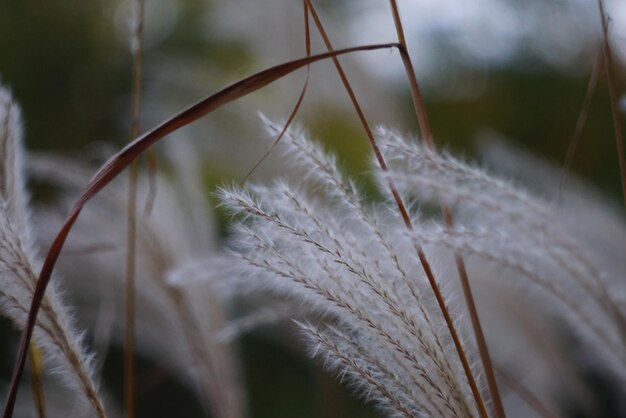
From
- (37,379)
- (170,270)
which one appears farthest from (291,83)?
(37,379)

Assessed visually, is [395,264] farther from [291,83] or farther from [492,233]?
[291,83]

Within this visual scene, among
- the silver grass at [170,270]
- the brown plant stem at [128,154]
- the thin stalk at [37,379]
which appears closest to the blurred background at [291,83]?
the silver grass at [170,270]

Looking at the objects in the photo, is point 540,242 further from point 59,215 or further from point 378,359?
point 59,215

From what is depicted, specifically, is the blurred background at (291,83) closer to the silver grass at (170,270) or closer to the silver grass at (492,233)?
the silver grass at (170,270)

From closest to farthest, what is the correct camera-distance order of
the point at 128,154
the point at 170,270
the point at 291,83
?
the point at 128,154
the point at 170,270
the point at 291,83

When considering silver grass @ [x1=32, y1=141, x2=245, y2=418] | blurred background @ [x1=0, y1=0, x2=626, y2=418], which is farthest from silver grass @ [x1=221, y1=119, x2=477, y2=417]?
blurred background @ [x1=0, y1=0, x2=626, y2=418]

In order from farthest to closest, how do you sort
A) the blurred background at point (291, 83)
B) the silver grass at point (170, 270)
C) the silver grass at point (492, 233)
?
the blurred background at point (291, 83), the silver grass at point (170, 270), the silver grass at point (492, 233)

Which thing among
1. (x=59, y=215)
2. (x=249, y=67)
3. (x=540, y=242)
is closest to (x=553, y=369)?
(x=540, y=242)

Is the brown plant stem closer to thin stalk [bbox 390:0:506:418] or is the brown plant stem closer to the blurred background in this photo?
thin stalk [bbox 390:0:506:418]
